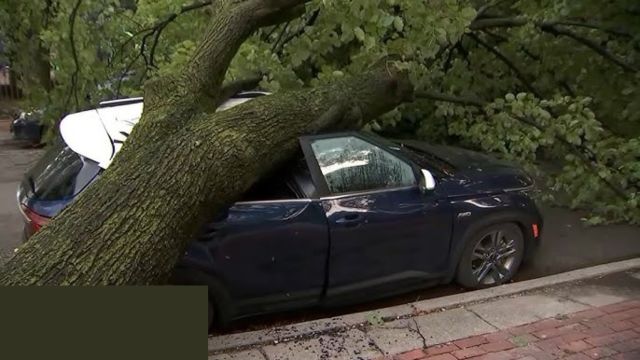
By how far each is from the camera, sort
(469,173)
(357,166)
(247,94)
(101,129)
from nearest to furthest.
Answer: (101,129)
(357,166)
(469,173)
(247,94)

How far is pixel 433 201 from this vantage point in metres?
4.36

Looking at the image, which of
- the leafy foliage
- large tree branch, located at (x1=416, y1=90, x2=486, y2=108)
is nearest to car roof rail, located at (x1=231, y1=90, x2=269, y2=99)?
the leafy foliage

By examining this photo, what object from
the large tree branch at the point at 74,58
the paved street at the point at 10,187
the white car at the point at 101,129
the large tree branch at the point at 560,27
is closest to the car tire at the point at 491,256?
the white car at the point at 101,129

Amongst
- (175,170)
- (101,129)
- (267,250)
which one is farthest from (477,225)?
(101,129)

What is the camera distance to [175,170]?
3.05 meters

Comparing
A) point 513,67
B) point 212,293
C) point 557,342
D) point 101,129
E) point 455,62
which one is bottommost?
point 557,342

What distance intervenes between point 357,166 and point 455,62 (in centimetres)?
349

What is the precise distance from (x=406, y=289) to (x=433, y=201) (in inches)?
28.0

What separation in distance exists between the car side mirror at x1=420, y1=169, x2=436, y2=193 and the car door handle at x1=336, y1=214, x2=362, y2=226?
0.56 m

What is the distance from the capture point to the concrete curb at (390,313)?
3688 mm

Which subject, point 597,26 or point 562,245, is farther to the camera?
point 597,26

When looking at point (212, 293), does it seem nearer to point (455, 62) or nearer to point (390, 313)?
point (390, 313)

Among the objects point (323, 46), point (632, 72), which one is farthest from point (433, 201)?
point (632, 72)

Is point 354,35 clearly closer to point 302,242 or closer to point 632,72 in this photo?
point 302,242
